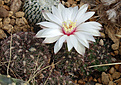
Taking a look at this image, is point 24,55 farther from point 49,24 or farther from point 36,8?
point 36,8

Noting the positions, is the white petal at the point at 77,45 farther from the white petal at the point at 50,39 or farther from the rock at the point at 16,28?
the rock at the point at 16,28

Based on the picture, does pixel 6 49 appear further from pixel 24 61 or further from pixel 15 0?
pixel 15 0

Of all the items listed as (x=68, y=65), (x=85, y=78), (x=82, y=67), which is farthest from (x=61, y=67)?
(x=85, y=78)

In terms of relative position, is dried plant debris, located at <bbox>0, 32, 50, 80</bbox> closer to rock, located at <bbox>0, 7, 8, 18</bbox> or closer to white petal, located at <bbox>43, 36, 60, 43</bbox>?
white petal, located at <bbox>43, 36, 60, 43</bbox>

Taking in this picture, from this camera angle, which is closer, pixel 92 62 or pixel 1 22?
pixel 92 62

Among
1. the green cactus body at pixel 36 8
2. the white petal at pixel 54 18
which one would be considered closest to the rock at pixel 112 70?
the white petal at pixel 54 18

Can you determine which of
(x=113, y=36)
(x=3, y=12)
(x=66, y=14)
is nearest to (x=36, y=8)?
(x=3, y=12)
